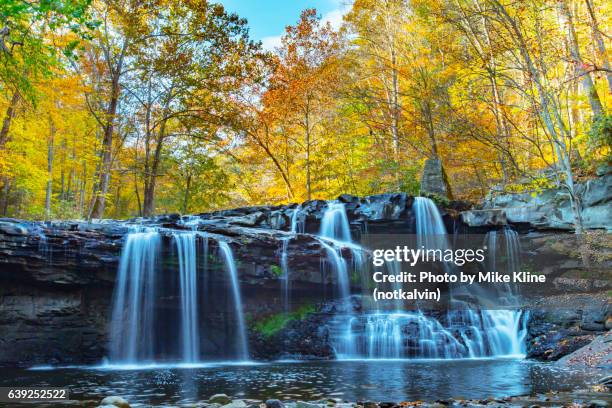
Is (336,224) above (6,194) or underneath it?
underneath

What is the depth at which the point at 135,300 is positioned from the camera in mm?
11102

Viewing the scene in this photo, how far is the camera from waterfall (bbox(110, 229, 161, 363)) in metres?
10.8

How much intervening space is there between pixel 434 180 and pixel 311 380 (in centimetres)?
1215

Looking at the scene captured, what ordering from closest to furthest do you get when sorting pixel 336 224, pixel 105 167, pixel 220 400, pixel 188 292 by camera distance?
pixel 220 400 < pixel 188 292 < pixel 336 224 < pixel 105 167

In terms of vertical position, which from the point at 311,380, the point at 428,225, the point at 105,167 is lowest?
the point at 311,380

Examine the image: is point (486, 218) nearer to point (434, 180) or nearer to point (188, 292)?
point (434, 180)

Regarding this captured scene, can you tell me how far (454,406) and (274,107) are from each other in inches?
703

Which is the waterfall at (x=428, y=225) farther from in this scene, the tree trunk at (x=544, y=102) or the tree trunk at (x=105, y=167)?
the tree trunk at (x=105, y=167)

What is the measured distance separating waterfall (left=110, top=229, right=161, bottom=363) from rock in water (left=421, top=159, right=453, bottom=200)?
427 inches

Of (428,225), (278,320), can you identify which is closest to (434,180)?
(428,225)

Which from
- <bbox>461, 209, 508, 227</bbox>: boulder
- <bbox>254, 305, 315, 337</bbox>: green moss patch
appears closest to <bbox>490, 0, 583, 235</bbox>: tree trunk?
<bbox>461, 209, 508, 227</bbox>: boulder

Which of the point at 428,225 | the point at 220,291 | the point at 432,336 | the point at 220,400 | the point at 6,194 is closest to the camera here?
the point at 220,400

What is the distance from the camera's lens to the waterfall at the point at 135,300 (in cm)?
1080

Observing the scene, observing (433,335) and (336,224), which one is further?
(336,224)
